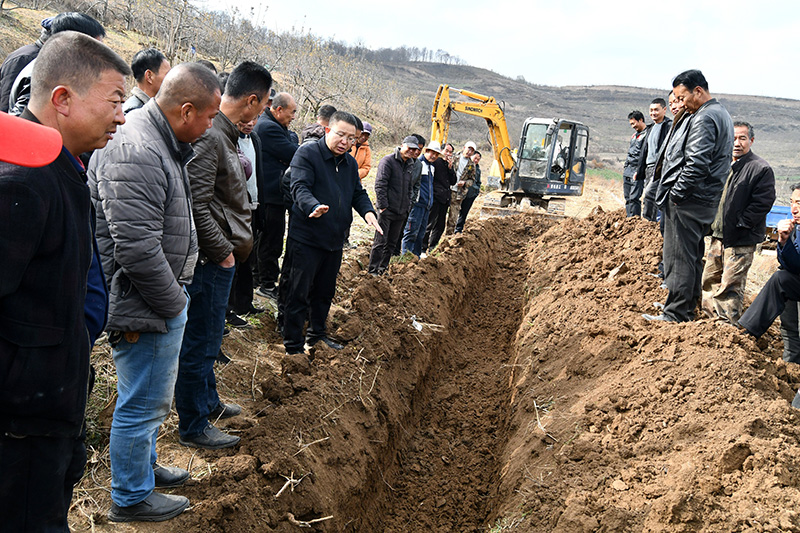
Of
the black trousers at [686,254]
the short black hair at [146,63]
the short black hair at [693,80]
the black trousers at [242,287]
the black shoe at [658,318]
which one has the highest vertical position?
the short black hair at [693,80]

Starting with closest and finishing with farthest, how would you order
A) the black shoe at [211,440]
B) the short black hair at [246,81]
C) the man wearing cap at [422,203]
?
the black shoe at [211,440], the short black hair at [246,81], the man wearing cap at [422,203]

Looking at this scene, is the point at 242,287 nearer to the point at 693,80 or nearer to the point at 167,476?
the point at 167,476

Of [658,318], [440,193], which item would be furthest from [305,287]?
[440,193]

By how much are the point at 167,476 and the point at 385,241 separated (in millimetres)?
4975

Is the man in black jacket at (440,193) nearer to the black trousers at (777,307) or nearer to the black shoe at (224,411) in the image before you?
the black trousers at (777,307)

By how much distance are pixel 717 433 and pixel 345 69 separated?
3736 cm

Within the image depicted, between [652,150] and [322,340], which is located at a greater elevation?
[652,150]

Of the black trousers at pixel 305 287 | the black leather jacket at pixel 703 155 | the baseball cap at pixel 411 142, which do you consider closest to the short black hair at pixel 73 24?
the black trousers at pixel 305 287

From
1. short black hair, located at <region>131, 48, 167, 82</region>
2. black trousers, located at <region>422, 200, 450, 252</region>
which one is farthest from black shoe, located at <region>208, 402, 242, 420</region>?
black trousers, located at <region>422, 200, 450, 252</region>

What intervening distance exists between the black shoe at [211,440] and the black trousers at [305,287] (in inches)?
60.1

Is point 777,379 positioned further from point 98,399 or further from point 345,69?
point 345,69

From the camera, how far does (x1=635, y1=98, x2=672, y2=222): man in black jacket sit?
7.17 meters

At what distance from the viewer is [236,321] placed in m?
5.17

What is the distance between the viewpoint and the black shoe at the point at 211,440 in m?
3.25
